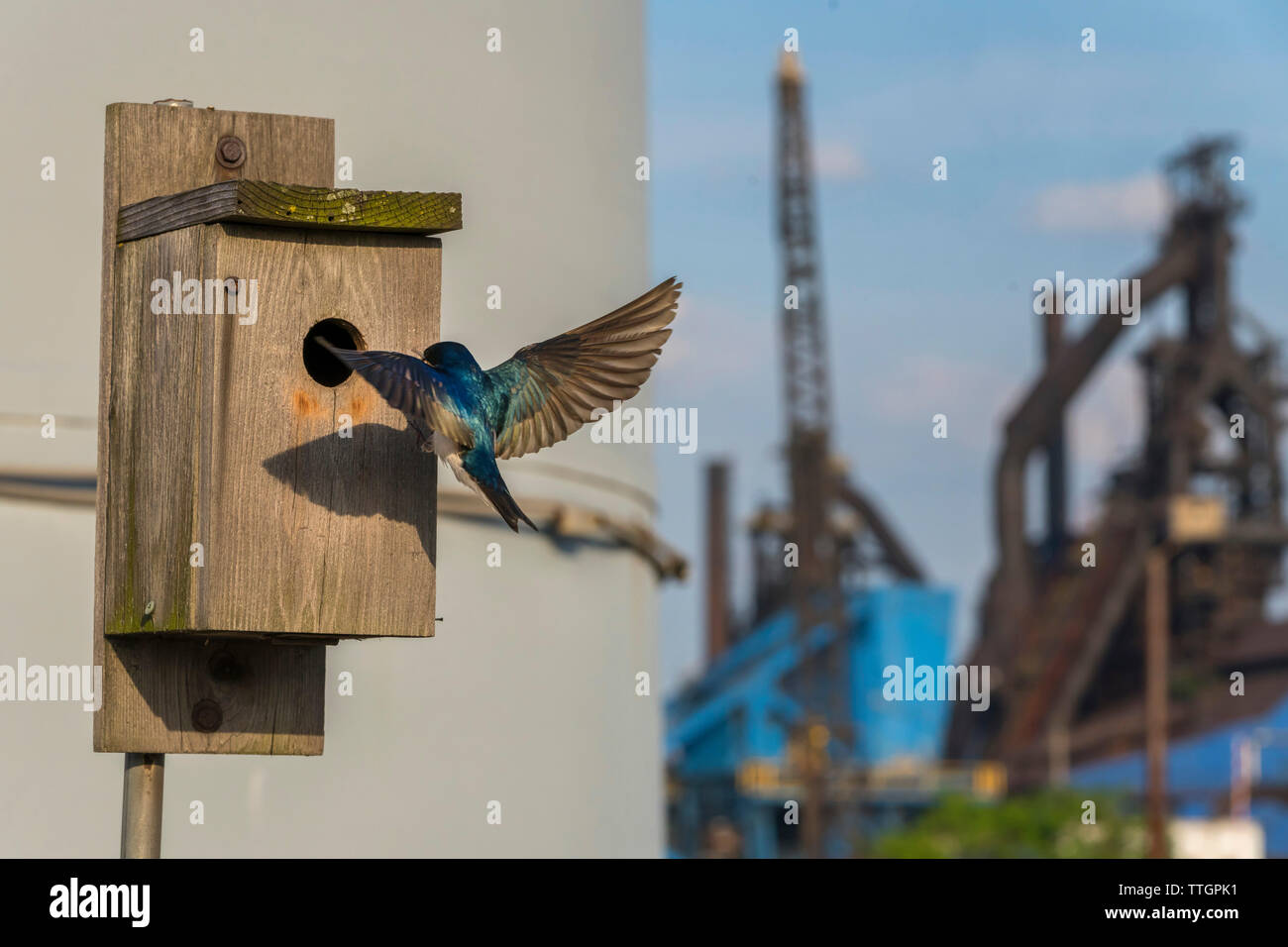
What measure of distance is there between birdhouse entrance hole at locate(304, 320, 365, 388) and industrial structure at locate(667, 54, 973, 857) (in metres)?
38.2

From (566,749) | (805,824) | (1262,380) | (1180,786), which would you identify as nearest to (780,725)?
(805,824)

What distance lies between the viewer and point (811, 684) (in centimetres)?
4325

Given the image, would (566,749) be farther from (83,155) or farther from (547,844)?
(83,155)

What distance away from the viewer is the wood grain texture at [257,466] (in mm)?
2939

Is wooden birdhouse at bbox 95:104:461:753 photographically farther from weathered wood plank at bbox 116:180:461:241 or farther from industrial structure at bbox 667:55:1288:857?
industrial structure at bbox 667:55:1288:857

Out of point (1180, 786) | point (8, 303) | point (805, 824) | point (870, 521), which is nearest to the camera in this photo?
point (8, 303)

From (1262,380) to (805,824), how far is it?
44.6 feet

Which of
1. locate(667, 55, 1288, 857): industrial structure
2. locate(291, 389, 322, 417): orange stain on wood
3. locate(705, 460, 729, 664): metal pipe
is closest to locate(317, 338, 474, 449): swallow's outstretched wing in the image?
locate(291, 389, 322, 417): orange stain on wood

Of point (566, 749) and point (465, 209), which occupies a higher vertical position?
point (465, 209)

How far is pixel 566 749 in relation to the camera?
4871 millimetres

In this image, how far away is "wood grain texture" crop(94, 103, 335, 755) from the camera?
9.86ft

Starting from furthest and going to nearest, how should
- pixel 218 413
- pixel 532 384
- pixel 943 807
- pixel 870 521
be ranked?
1. pixel 870 521
2. pixel 943 807
3. pixel 532 384
4. pixel 218 413
